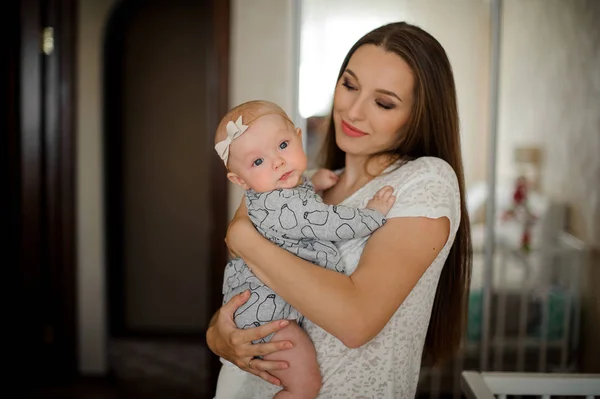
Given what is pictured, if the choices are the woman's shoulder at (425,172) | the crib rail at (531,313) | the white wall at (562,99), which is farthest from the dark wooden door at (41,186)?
the woman's shoulder at (425,172)

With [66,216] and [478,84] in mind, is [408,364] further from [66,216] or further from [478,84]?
[66,216]

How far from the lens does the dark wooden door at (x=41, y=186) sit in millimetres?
3521

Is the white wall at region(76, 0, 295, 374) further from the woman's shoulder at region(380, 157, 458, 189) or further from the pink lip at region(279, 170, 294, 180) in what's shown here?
the woman's shoulder at region(380, 157, 458, 189)

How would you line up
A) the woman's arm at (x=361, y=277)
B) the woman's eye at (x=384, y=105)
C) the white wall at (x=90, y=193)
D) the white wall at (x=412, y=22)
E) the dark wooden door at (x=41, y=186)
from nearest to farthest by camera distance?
the woman's arm at (x=361, y=277) < the woman's eye at (x=384, y=105) < the white wall at (x=412, y=22) < the dark wooden door at (x=41, y=186) < the white wall at (x=90, y=193)

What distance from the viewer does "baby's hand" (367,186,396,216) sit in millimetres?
1330

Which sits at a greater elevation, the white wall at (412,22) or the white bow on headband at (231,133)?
the white wall at (412,22)

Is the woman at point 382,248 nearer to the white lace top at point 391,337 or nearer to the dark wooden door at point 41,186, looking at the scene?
the white lace top at point 391,337

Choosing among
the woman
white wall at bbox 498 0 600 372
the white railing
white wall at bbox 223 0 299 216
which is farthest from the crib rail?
the woman

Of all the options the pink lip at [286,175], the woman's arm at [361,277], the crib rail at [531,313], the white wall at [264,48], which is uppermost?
the white wall at [264,48]

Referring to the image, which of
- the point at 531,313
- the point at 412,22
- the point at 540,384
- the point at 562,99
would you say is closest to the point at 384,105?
the point at 540,384

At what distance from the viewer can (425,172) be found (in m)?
1.35

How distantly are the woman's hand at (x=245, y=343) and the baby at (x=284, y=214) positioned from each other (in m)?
0.02

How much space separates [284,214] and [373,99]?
0.34m

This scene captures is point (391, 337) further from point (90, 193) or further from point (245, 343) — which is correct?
point (90, 193)
